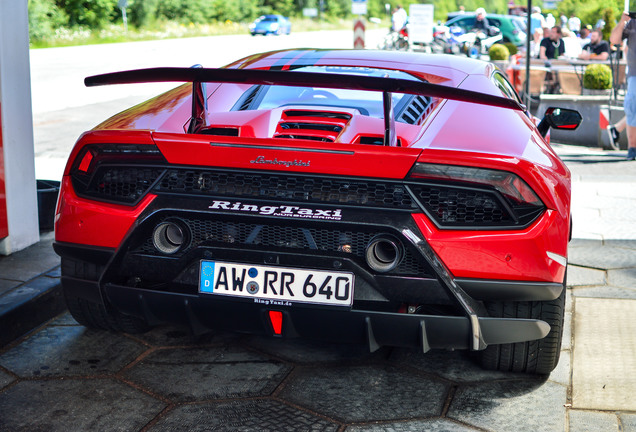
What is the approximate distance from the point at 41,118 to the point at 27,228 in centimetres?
742

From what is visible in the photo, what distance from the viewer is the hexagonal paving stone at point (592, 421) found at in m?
2.88

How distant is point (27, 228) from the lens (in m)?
4.88

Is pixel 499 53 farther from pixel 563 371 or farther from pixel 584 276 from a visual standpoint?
pixel 563 371

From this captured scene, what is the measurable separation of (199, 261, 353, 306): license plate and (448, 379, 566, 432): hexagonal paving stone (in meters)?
0.68

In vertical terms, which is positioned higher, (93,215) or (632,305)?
(93,215)

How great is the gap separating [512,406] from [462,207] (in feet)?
2.77

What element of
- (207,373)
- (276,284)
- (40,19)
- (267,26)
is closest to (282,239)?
(276,284)

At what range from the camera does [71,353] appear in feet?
11.6

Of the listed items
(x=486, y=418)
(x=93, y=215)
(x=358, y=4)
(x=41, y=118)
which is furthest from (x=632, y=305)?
(x=358, y=4)

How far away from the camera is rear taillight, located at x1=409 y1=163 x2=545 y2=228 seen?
107 inches

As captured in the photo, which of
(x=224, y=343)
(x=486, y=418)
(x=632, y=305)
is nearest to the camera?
(x=486, y=418)

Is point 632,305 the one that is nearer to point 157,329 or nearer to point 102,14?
point 157,329

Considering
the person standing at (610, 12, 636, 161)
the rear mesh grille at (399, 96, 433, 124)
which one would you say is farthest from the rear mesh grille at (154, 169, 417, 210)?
the person standing at (610, 12, 636, 161)

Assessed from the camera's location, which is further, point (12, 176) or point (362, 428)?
point (12, 176)
